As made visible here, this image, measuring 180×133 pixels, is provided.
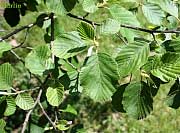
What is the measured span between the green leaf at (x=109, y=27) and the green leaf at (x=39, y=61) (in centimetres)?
26

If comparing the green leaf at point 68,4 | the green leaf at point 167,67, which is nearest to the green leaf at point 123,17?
the green leaf at point 68,4

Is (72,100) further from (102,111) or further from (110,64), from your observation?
(110,64)

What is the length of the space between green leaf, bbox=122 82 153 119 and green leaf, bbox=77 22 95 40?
166 millimetres

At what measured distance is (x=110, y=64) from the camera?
1.00 meters

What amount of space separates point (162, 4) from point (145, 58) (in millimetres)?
285

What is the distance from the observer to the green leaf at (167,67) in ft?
3.33

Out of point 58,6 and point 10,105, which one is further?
point 10,105

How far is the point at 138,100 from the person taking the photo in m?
1.07

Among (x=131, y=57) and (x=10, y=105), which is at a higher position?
(x=131, y=57)

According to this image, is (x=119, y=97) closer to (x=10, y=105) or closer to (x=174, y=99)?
(x=174, y=99)

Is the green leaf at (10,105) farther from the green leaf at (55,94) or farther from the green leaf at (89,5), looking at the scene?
the green leaf at (89,5)

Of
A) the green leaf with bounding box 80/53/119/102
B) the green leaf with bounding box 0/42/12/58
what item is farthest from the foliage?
the green leaf with bounding box 0/42/12/58

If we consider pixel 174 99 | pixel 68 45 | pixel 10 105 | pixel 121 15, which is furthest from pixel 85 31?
pixel 10 105

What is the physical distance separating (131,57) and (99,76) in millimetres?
94
